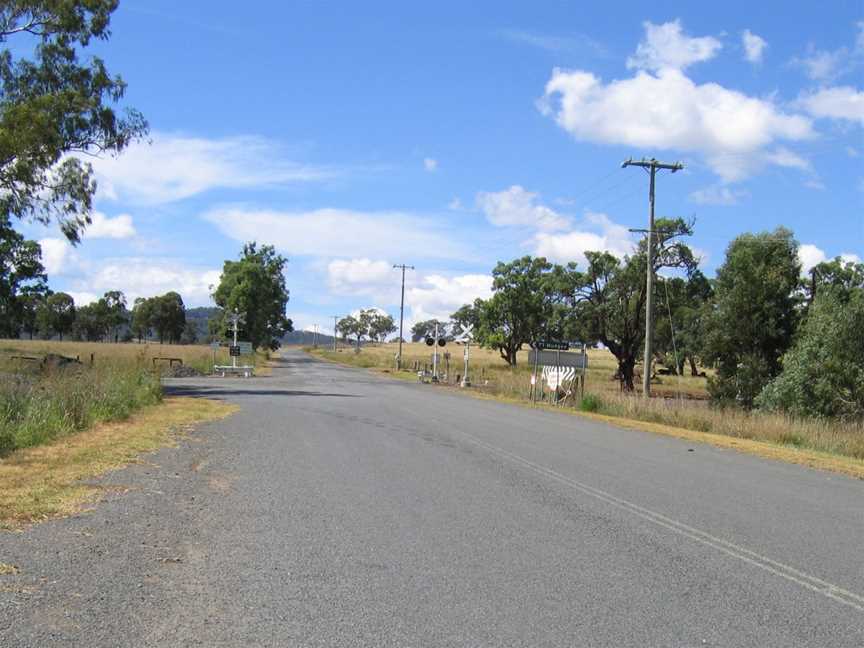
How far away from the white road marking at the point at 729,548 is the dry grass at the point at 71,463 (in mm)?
6054

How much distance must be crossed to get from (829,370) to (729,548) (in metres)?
28.4

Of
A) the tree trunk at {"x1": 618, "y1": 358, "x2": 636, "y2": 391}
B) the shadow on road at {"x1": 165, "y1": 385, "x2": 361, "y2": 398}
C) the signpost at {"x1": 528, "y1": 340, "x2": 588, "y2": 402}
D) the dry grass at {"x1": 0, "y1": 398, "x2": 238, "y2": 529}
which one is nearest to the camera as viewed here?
the dry grass at {"x1": 0, "y1": 398, "x2": 238, "y2": 529}

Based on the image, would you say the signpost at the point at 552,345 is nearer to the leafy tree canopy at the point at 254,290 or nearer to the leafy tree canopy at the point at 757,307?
the leafy tree canopy at the point at 757,307

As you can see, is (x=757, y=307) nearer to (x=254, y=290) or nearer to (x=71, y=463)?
(x=71, y=463)

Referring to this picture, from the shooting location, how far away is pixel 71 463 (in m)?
11.3

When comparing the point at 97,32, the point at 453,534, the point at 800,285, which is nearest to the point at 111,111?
the point at 97,32

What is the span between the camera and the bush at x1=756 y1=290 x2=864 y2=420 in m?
32.4

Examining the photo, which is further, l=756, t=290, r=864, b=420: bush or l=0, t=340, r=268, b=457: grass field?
l=756, t=290, r=864, b=420: bush

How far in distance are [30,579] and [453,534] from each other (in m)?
3.69

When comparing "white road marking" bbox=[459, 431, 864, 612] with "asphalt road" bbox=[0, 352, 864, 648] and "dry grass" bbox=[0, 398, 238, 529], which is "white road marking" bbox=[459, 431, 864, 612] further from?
"dry grass" bbox=[0, 398, 238, 529]

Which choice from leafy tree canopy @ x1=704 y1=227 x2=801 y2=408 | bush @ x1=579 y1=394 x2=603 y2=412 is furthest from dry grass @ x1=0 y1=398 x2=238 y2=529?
leafy tree canopy @ x1=704 y1=227 x2=801 y2=408

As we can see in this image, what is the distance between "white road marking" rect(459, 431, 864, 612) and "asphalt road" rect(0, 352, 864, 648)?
3cm

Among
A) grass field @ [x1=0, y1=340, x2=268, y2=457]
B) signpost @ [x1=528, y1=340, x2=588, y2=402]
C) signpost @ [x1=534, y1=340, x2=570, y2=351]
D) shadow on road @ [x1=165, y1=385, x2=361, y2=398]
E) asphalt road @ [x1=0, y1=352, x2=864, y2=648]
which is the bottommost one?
shadow on road @ [x1=165, y1=385, x2=361, y2=398]

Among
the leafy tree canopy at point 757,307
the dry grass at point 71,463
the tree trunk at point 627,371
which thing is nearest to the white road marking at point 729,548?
the dry grass at point 71,463
